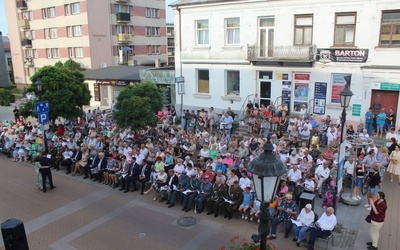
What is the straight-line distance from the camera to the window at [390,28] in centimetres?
1711

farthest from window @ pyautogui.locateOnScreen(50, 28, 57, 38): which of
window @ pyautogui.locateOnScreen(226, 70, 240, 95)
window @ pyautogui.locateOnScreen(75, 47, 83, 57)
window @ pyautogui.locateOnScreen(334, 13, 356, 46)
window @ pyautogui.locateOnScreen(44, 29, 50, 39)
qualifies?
window @ pyautogui.locateOnScreen(334, 13, 356, 46)

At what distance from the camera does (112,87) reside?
33750mm

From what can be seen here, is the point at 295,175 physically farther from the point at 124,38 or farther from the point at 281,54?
the point at 124,38

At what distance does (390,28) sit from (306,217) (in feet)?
40.0

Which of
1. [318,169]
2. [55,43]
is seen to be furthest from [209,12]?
[55,43]

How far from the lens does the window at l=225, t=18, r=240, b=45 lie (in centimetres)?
2233

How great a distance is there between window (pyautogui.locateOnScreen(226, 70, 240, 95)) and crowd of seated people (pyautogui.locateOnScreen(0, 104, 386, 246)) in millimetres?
2325

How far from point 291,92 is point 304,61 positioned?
7.22 feet

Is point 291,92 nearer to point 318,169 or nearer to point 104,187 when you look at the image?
point 318,169

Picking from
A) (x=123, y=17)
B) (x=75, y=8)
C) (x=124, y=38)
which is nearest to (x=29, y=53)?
(x=75, y=8)

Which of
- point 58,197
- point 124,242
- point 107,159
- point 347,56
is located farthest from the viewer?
point 347,56

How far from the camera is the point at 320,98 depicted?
1994cm

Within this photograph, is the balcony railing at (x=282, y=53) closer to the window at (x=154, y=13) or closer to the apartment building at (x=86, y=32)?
the apartment building at (x=86, y=32)

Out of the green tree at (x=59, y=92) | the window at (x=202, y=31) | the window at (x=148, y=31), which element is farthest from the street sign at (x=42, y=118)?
the window at (x=148, y=31)
